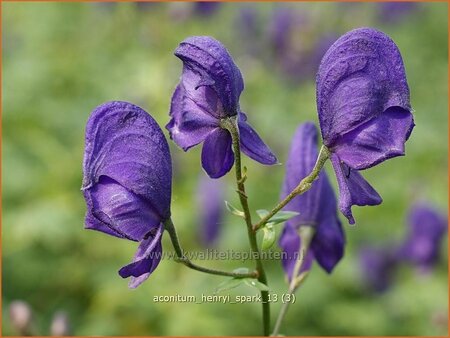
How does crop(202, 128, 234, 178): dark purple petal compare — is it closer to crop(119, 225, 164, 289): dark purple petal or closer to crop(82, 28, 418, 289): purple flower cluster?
crop(82, 28, 418, 289): purple flower cluster

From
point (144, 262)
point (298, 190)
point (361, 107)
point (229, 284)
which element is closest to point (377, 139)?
point (361, 107)

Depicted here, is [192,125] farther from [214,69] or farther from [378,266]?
[378,266]

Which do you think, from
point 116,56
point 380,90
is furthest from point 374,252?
point 380,90

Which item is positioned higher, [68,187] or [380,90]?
[380,90]

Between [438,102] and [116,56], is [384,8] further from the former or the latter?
[116,56]

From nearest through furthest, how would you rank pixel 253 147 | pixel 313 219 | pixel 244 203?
pixel 244 203 < pixel 253 147 < pixel 313 219

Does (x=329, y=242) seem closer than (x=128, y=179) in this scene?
No

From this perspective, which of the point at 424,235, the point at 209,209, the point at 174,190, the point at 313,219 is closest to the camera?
the point at 313,219
